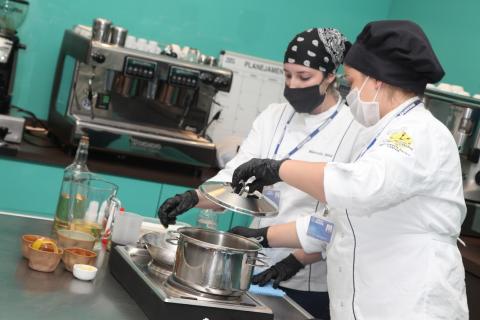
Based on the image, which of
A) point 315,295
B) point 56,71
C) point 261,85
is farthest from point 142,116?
point 315,295

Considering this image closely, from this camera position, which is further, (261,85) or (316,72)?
(261,85)

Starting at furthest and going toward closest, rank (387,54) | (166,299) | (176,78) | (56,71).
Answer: (56,71) → (176,78) → (387,54) → (166,299)

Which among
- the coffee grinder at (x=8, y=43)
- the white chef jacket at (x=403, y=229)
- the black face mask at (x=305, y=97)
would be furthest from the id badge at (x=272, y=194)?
the coffee grinder at (x=8, y=43)

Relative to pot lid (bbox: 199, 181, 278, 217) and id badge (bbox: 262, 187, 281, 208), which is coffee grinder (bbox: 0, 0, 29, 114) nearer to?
id badge (bbox: 262, 187, 281, 208)

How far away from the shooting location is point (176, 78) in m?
3.45

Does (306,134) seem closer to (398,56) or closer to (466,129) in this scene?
(398,56)

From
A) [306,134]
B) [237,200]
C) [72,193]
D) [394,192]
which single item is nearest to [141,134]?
[306,134]

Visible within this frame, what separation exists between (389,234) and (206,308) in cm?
49

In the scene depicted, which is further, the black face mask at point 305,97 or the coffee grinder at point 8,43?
the coffee grinder at point 8,43

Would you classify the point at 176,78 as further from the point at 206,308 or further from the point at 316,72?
the point at 206,308

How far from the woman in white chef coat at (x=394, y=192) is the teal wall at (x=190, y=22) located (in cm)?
224

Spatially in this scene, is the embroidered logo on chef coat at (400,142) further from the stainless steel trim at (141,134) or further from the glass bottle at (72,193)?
the stainless steel trim at (141,134)

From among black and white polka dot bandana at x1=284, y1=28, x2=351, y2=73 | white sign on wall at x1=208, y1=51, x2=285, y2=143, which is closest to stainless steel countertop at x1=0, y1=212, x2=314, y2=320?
black and white polka dot bandana at x1=284, y1=28, x2=351, y2=73

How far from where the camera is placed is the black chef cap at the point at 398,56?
1860mm
